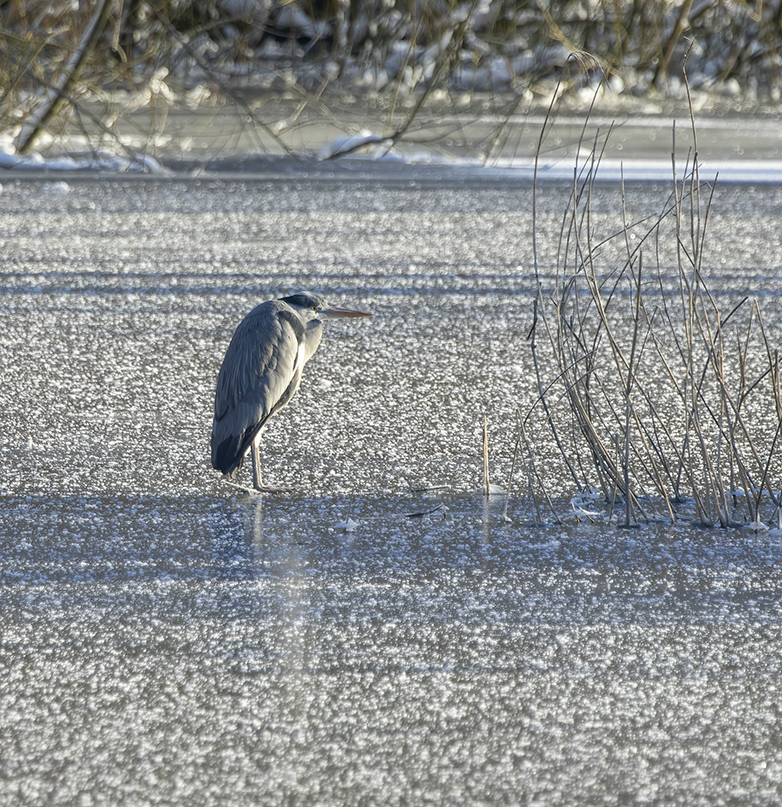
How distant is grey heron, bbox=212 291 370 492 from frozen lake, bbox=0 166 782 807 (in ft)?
0.56

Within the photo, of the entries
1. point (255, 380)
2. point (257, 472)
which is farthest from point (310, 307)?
point (257, 472)

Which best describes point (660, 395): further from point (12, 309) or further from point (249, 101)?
point (249, 101)

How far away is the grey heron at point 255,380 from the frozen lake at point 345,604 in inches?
6.7

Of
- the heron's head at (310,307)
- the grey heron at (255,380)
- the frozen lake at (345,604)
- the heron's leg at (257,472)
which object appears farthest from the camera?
the heron's head at (310,307)

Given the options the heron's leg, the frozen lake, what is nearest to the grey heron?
the heron's leg

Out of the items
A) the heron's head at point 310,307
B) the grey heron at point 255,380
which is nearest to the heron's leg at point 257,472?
→ the grey heron at point 255,380

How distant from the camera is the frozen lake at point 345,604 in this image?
5.83ft

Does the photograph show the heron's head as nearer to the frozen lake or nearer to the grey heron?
the grey heron

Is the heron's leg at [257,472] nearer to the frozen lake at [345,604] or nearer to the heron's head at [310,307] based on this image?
the frozen lake at [345,604]

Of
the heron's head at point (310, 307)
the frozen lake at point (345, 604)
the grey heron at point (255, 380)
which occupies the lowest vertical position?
the frozen lake at point (345, 604)

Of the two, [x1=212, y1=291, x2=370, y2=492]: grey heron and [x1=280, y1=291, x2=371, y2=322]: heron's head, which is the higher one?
[x1=280, y1=291, x2=371, y2=322]: heron's head

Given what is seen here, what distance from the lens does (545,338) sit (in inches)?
168

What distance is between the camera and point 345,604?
2305 mm

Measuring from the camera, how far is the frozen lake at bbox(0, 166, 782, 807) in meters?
1.78
